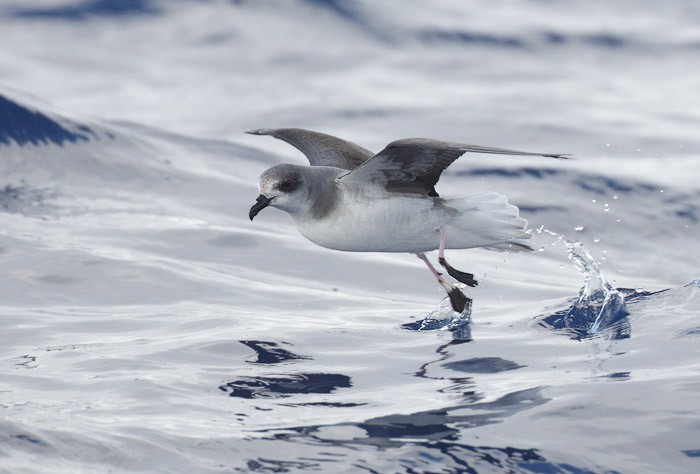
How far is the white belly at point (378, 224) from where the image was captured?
787 centimetres

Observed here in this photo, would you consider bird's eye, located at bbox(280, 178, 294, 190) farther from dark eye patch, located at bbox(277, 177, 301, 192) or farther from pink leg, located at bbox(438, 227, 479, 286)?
pink leg, located at bbox(438, 227, 479, 286)

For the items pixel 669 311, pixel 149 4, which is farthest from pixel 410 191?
pixel 149 4

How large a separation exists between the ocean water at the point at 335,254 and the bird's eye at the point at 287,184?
110 cm

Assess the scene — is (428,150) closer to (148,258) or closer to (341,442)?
(341,442)

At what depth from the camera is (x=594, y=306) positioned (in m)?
8.49

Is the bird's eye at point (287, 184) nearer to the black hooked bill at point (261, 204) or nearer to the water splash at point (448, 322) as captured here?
the black hooked bill at point (261, 204)

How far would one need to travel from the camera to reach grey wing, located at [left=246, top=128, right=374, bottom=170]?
9094 mm

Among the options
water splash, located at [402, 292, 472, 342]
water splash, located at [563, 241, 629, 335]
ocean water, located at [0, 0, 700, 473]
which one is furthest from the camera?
water splash, located at [402, 292, 472, 342]

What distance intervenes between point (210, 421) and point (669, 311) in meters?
3.59

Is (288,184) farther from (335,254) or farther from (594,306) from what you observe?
(335,254)

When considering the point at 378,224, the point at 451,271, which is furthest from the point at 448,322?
the point at 378,224

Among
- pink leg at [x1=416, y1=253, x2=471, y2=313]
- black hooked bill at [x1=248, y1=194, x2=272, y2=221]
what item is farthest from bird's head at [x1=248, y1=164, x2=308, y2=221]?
pink leg at [x1=416, y1=253, x2=471, y2=313]

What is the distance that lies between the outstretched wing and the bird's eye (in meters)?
0.34

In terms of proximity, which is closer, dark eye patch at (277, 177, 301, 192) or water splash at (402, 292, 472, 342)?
dark eye patch at (277, 177, 301, 192)
